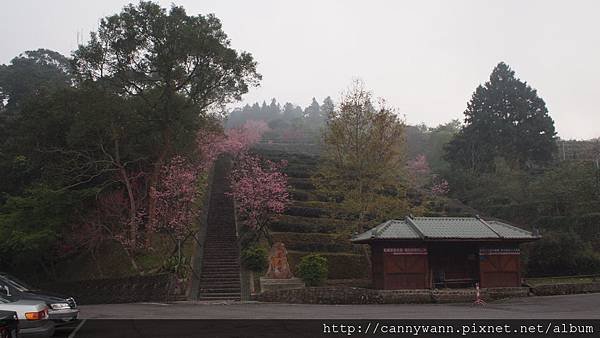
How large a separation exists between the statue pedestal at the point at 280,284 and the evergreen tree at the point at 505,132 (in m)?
33.6

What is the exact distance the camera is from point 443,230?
76.3ft

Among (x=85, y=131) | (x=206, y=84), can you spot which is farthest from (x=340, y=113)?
(x=85, y=131)

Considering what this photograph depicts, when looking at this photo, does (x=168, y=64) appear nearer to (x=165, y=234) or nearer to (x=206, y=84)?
(x=206, y=84)

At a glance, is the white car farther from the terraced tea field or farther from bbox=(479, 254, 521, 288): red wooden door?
bbox=(479, 254, 521, 288): red wooden door

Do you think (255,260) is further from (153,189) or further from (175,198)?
(153,189)

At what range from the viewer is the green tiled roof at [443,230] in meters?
22.5

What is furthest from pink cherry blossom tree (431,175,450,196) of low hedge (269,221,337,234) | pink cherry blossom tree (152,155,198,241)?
pink cherry blossom tree (152,155,198,241)

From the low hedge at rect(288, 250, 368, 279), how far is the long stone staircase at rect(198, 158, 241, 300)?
3.24 metres

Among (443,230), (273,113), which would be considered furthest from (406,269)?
(273,113)

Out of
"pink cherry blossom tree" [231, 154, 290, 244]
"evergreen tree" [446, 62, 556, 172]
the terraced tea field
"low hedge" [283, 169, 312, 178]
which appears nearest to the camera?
the terraced tea field

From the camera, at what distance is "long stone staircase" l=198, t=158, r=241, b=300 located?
24.4 m

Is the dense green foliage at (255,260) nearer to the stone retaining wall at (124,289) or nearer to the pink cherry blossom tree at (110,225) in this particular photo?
the stone retaining wall at (124,289)

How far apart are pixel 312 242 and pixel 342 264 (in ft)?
10.0

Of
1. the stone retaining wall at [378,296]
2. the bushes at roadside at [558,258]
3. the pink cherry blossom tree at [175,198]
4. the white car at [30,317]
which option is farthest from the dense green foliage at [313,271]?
the white car at [30,317]
